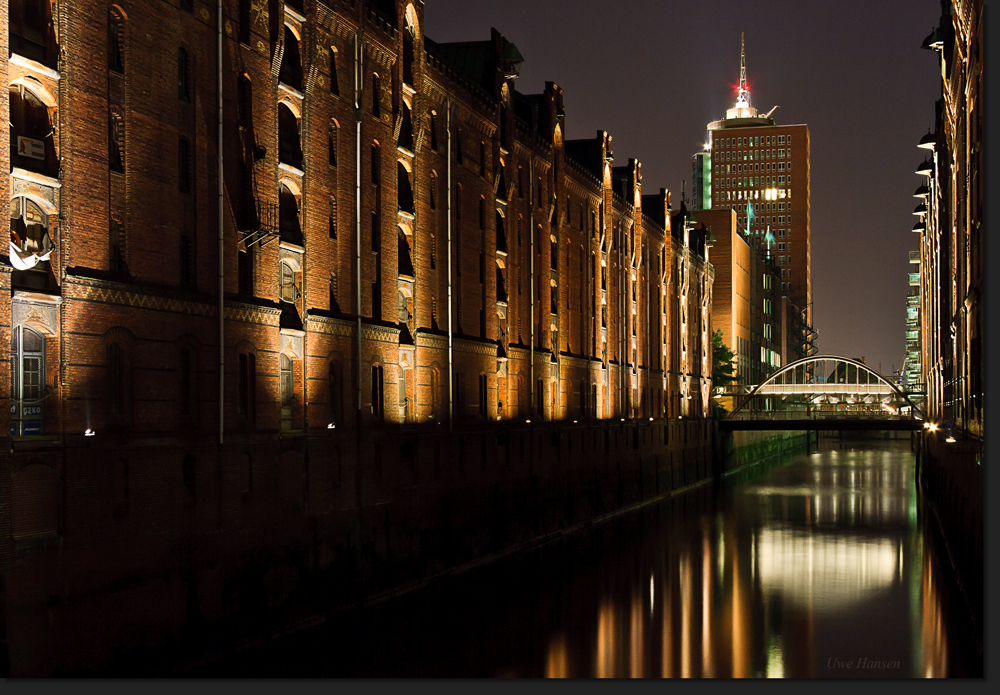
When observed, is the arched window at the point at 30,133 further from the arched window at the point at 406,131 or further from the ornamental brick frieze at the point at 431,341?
the ornamental brick frieze at the point at 431,341

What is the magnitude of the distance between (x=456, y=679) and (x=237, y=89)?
13.2 m

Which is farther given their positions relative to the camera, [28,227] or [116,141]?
[116,141]

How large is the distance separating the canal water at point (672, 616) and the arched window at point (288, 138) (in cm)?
1069

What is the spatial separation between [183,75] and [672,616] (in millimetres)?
18354

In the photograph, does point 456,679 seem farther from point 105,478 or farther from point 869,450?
point 869,450

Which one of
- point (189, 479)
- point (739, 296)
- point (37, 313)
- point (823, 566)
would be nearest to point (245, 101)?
point (37, 313)

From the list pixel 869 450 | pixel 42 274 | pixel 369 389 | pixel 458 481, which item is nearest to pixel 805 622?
pixel 458 481

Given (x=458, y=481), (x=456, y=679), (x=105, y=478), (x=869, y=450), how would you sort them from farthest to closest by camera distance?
(x=869, y=450), (x=458, y=481), (x=456, y=679), (x=105, y=478)

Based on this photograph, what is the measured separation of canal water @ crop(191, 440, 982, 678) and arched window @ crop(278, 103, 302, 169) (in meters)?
10.7

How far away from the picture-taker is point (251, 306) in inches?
971

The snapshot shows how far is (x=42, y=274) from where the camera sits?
62.3 feet

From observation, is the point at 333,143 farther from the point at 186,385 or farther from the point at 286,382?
the point at 186,385

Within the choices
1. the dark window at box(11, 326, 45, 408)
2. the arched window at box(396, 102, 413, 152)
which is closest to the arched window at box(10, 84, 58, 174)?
the dark window at box(11, 326, 45, 408)

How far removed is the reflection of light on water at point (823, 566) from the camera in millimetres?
34219
